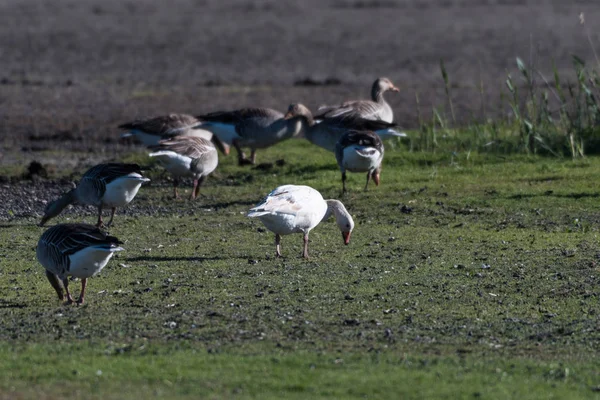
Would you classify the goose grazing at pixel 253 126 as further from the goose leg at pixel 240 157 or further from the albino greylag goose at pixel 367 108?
the albino greylag goose at pixel 367 108

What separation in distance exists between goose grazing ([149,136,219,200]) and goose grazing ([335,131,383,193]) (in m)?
2.06

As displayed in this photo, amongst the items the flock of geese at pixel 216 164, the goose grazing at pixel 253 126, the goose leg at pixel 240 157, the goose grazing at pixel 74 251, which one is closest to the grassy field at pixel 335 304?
the goose grazing at pixel 74 251

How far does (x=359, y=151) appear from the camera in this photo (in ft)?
53.3

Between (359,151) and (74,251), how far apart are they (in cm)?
694

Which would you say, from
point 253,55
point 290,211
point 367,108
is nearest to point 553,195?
point 367,108

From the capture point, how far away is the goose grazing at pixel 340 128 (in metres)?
18.2

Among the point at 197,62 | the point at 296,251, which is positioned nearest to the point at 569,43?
the point at 197,62

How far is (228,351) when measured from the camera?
8.66 meters

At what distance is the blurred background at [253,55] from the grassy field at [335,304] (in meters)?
5.32

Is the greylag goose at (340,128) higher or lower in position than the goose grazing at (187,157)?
higher

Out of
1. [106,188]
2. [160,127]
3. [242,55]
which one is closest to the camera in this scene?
[106,188]

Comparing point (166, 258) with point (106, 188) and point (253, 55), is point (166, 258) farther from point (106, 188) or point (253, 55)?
point (253, 55)

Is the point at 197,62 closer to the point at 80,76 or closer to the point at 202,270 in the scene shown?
the point at 80,76

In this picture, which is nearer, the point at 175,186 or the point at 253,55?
the point at 175,186
